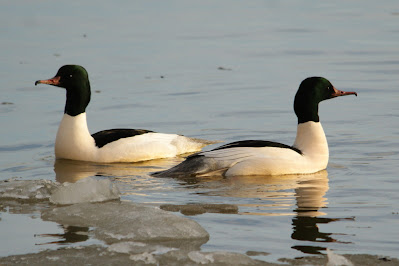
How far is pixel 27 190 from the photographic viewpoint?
30.9ft

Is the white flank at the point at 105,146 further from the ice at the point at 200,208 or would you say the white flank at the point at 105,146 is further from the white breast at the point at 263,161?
the ice at the point at 200,208

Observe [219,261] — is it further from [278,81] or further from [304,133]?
[278,81]

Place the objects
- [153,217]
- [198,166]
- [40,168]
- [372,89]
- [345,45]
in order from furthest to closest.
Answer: [345,45]
[372,89]
[40,168]
[198,166]
[153,217]

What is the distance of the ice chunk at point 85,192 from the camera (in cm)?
909

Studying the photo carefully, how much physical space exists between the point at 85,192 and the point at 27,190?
714 millimetres

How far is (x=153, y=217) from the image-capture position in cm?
814

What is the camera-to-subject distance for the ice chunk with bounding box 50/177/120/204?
9086 millimetres

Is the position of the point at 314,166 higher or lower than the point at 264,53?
lower

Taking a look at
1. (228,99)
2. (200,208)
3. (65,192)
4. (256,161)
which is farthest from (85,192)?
(228,99)

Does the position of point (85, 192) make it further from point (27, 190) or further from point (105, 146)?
point (105, 146)

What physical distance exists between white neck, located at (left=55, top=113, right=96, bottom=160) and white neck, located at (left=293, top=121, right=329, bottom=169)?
300cm

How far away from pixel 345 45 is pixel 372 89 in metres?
4.10

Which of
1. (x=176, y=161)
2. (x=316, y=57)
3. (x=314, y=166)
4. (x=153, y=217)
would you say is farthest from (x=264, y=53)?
(x=153, y=217)

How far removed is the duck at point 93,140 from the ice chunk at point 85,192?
2.70m
